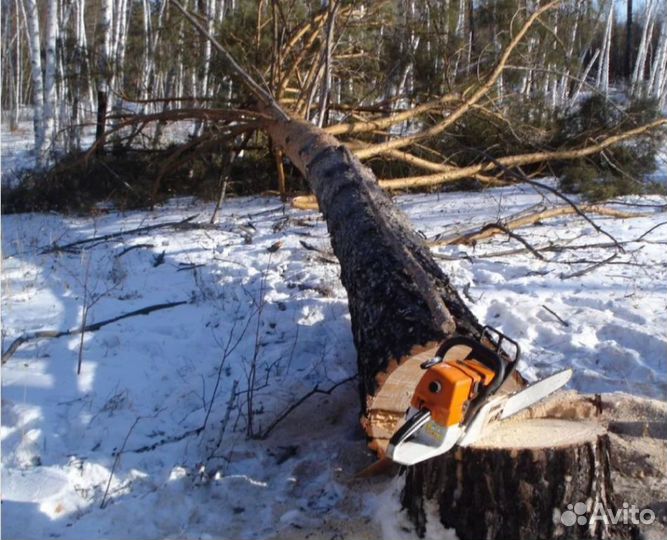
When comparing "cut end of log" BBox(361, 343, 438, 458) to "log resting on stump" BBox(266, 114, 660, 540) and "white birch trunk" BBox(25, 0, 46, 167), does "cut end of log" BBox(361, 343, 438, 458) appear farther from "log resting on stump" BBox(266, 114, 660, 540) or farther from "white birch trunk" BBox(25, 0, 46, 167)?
"white birch trunk" BBox(25, 0, 46, 167)

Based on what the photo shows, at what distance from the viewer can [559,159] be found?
8336mm

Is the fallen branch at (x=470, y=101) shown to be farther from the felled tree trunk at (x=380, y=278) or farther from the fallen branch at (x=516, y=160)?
the felled tree trunk at (x=380, y=278)

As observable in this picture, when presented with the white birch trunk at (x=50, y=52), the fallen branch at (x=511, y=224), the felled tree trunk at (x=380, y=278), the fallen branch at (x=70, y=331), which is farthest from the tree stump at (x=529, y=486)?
the white birch trunk at (x=50, y=52)

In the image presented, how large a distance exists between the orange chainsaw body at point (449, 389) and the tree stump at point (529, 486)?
33 centimetres

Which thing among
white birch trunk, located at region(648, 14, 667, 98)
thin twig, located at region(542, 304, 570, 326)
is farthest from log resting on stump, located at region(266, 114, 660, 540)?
white birch trunk, located at region(648, 14, 667, 98)

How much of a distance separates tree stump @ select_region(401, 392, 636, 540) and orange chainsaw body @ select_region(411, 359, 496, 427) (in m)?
0.33

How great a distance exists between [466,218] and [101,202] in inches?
190

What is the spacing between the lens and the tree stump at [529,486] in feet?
Answer: 7.69

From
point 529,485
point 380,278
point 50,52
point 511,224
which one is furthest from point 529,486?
point 50,52

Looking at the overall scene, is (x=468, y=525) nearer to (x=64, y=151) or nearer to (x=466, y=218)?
(x=466, y=218)

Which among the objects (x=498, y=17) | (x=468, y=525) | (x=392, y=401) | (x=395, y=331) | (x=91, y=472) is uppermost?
(x=498, y=17)

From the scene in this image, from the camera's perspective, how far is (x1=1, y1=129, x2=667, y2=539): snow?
274cm

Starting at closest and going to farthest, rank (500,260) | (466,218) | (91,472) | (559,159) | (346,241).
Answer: (91,472), (346,241), (500,260), (466,218), (559,159)

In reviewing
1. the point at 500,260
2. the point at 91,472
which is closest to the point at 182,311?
the point at 91,472
